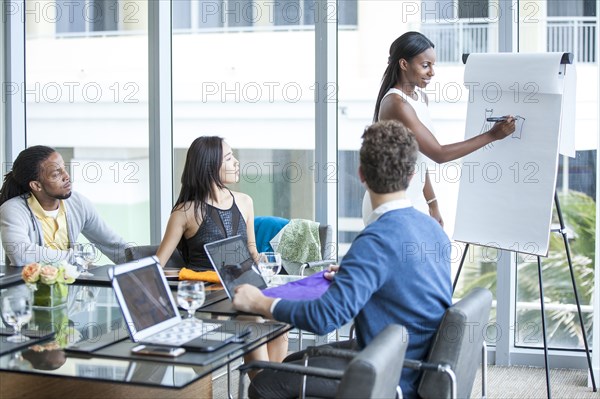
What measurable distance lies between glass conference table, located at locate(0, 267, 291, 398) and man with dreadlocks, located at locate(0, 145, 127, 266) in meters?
0.72

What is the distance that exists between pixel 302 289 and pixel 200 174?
101 cm

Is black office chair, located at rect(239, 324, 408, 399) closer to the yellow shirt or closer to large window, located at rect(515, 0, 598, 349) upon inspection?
the yellow shirt

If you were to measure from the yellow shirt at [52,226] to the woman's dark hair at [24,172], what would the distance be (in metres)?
0.08

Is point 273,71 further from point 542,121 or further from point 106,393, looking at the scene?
point 106,393

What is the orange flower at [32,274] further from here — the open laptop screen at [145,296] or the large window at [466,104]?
the large window at [466,104]

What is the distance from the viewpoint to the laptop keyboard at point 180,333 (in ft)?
7.79

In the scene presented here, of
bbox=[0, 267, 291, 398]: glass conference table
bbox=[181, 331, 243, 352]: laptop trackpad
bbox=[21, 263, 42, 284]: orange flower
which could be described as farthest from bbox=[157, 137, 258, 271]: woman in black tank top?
bbox=[181, 331, 243, 352]: laptop trackpad

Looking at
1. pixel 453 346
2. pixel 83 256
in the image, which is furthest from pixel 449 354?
pixel 83 256

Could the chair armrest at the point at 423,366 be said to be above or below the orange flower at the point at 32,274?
below

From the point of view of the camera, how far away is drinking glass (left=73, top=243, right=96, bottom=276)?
11.2 feet

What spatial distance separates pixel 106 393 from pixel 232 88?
8.02 feet

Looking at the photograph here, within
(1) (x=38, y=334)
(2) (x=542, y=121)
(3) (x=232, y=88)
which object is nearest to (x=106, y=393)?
(1) (x=38, y=334)

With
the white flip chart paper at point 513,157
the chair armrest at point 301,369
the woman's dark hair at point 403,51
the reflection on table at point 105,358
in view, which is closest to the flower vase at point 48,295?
the reflection on table at point 105,358

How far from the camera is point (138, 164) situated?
5133 mm
